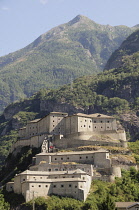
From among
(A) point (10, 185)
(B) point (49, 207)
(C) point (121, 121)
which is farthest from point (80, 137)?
(C) point (121, 121)

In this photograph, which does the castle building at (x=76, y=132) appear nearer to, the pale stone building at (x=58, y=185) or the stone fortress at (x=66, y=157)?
the stone fortress at (x=66, y=157)

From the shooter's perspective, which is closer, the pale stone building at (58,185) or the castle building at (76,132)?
the pale stone building at (58,185)

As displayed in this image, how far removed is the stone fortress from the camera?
90.1 metres

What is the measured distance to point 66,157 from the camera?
10519 centimetres

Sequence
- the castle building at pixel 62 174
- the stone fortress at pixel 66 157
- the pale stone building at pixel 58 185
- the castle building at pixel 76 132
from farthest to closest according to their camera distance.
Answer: the castle building at pixel 76 132 → the stone fortress at pixel 66 157 → the castle building at pixel 62 174 → the pale stone building at pixel 58 185

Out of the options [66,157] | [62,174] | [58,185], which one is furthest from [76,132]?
[58,185]

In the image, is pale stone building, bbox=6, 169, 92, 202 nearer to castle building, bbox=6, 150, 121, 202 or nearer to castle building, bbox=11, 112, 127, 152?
castle building, bbox=6, 150, 121, 202

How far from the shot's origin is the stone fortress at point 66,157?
9006 centimetres

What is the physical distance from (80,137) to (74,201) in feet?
104

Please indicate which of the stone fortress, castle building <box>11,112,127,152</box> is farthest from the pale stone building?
castle building <box>11,112,127,152</box>

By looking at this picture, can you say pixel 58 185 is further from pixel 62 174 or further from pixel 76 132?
pixel 76 132

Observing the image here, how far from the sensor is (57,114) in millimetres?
126000

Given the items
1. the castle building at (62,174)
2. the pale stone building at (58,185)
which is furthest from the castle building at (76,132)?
the pale stone building at (58,185)

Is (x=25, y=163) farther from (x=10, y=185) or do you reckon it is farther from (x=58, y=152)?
(x=10, y=185)
